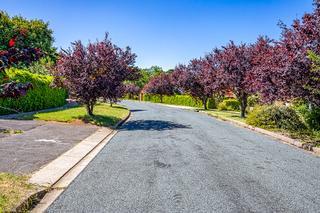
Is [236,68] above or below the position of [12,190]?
above

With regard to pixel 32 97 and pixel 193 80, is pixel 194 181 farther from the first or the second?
pixel 193 80

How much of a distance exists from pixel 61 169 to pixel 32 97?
16.8m

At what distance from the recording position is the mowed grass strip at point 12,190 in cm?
511

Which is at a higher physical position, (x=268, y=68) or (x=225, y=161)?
(x=268, y=68)

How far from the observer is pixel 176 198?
233 inches

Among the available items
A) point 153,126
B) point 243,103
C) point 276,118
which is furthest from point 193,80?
point 153,126

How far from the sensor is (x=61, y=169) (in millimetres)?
7785

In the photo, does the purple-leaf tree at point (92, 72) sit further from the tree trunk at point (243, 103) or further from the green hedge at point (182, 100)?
the green hedge at point (182, 100)

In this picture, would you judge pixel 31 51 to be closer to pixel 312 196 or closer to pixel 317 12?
pixel 312 196

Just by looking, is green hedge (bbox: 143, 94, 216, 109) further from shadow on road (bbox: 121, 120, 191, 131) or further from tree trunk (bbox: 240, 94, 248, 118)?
shadow on road (bbox: 121, 120, 191, 131)

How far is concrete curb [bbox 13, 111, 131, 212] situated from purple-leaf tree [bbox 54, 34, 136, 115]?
7.29m

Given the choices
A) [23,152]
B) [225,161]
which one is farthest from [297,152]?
[23,152]

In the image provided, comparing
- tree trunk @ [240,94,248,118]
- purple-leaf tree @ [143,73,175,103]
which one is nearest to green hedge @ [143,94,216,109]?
purple-leaf tree @ [143,73,175,103]

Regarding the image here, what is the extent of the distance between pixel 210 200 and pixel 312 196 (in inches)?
76.5
